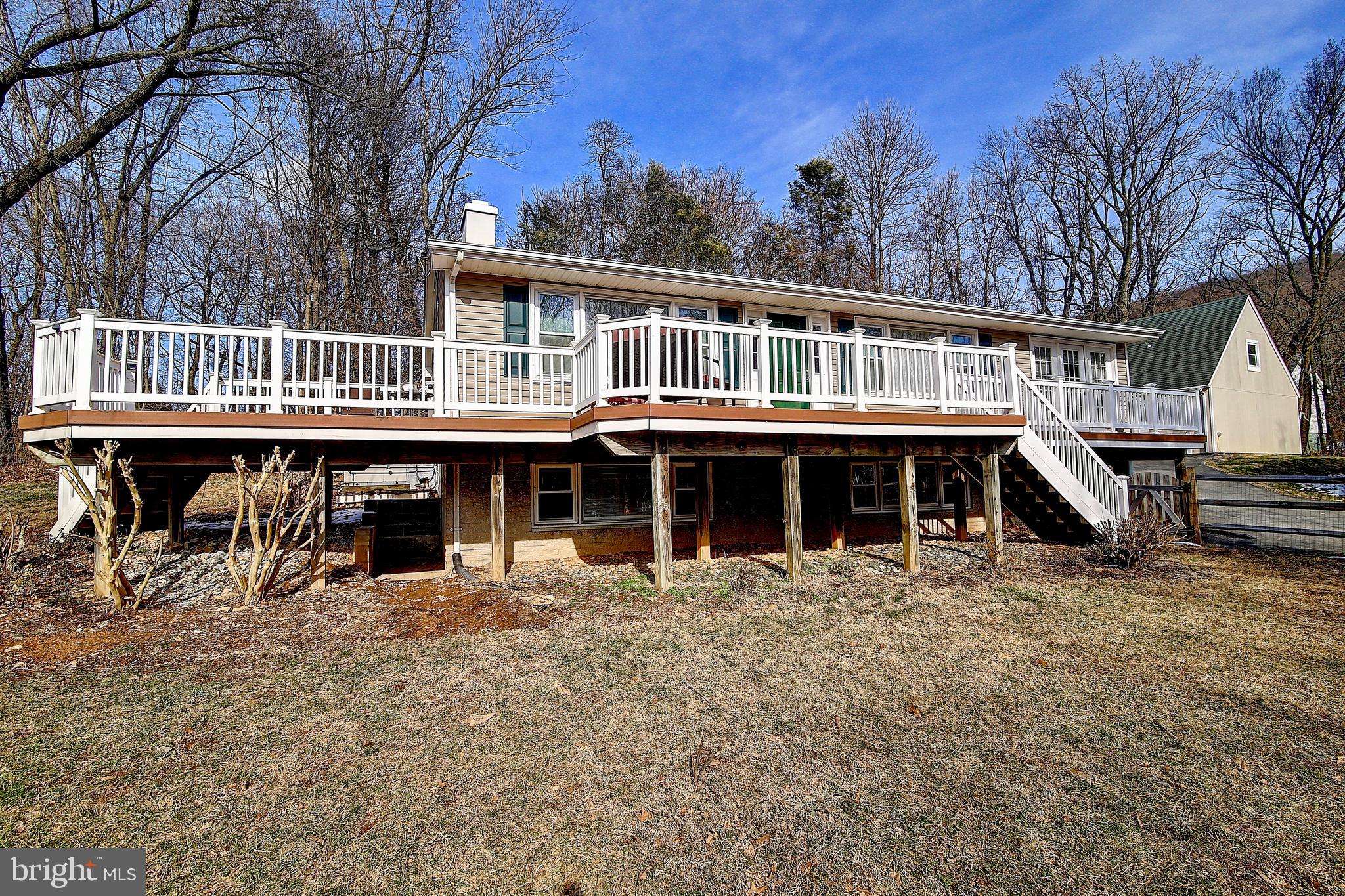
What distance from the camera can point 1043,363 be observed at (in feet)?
49.0

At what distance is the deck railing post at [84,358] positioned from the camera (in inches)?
263

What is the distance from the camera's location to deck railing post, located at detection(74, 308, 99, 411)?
6.68 metres

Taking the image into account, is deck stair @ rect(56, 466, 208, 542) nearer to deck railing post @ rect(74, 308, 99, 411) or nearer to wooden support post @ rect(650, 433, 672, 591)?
deck railing post @ rect(74, 308, 99, 411)

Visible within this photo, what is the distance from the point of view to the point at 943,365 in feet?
29.1

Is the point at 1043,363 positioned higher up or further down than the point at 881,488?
higher up

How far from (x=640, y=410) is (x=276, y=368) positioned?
446 cm

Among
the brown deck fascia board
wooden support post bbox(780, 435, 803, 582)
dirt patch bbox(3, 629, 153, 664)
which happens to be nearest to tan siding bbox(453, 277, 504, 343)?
wooden support post bbox(780, 435, 803, 582)

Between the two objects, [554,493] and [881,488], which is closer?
[554,493]

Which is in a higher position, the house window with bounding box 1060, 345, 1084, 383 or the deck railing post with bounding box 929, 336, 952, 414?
the house window with bounding box 1060, 345, 1084, 383

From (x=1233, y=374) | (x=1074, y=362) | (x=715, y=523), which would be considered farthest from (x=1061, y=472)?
(x=1233, y=374)

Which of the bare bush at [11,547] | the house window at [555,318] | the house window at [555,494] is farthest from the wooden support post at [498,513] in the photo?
the bare bush at [11,547]

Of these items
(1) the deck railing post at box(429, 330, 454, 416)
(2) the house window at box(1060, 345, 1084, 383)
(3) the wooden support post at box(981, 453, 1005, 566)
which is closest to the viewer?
(1) the deck railing post at box(429, 330, 454, 416)

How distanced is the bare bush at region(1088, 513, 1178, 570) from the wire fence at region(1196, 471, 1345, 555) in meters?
1.65

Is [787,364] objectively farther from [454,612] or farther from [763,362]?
[454,612]
